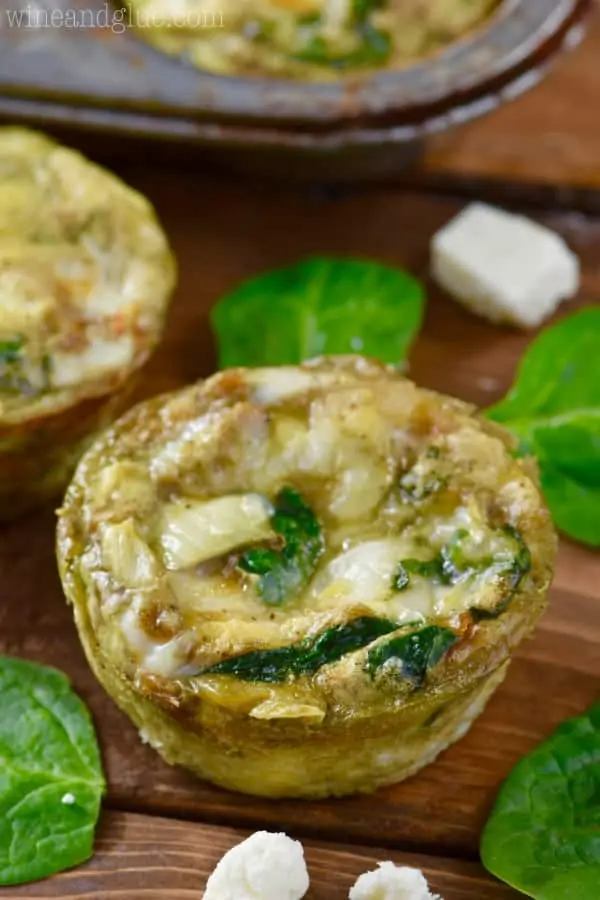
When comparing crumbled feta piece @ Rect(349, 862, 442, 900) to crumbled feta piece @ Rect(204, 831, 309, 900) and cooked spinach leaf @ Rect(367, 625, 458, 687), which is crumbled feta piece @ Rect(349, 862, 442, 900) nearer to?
crumbled feta piece @ Rect(204, 831, 309, 900)

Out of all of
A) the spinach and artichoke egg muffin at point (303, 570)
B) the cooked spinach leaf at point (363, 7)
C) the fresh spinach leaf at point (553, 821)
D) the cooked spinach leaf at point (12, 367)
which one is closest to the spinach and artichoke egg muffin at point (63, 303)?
the cooked spinach leaf at point (12, 367)

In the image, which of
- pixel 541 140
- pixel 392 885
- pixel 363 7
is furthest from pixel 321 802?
pixel 363 7

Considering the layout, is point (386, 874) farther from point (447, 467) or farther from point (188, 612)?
point (447, 467)

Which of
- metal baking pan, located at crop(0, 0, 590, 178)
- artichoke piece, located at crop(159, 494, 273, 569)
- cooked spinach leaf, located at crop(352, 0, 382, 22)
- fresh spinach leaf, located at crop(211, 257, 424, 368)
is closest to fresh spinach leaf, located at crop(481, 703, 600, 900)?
artichoke piece, located at crop(159, 494, 273, 569)

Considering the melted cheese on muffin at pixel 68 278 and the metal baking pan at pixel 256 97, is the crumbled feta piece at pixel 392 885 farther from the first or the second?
the metal baking pan at pixel 256 97

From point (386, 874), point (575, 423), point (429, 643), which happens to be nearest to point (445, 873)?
point (386, 874)

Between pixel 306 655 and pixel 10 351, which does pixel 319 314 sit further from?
pixel 306 655
